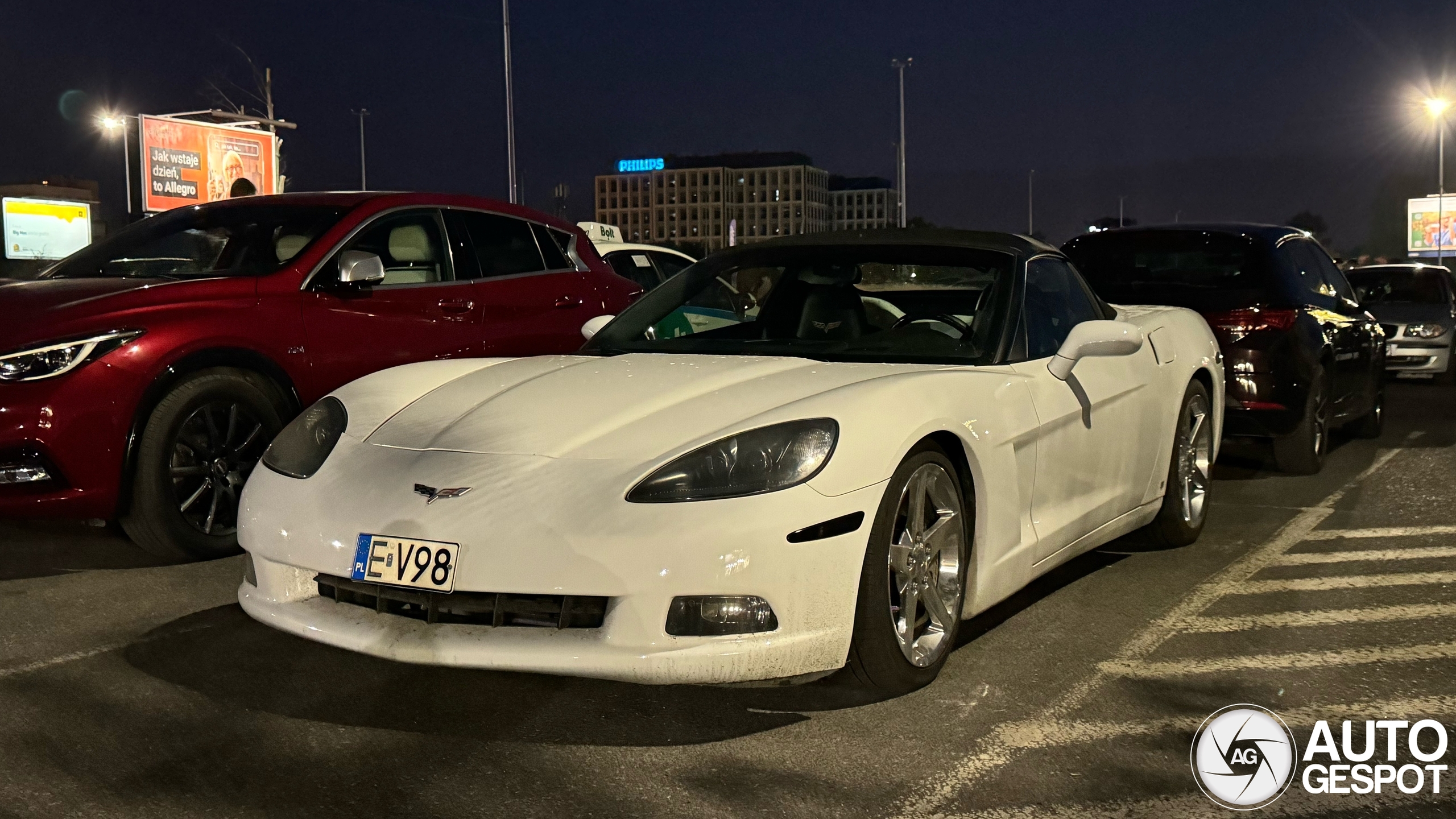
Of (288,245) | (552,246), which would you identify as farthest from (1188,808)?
(552,246)

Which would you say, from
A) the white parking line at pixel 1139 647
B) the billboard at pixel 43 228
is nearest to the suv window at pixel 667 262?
the white parking line at pixel 1139 647

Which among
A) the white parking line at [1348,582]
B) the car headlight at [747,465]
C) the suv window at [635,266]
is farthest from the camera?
the suv window at [635,266]

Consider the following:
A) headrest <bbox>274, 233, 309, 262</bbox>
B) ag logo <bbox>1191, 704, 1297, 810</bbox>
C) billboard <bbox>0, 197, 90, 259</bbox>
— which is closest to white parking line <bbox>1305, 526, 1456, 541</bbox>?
ag logo <bbox>1191, 704, 1297, 810</bbox>

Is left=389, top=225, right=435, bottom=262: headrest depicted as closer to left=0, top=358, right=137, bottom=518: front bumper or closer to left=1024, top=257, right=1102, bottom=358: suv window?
left=0, top=358, right=137, bottom=518: front bumper

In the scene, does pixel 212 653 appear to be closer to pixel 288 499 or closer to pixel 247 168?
pixel 288 499

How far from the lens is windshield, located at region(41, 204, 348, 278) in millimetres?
6344

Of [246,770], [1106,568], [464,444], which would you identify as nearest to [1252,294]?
[1106,568]

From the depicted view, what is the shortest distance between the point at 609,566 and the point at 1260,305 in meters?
5.50

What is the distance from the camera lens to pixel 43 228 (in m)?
46.3

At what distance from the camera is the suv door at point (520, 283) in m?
7.11

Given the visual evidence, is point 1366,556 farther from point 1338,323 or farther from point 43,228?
point 43,228

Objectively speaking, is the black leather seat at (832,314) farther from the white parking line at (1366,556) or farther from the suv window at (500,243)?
the suv window at (500,243)

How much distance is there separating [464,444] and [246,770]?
39.2 inches

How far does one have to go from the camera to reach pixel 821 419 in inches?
142
